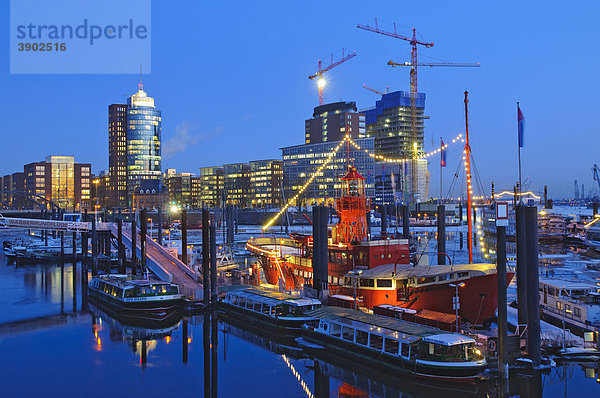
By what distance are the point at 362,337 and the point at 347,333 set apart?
1.11 metres

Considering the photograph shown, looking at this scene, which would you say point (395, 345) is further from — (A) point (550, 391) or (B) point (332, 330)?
(A) point (550, 391)

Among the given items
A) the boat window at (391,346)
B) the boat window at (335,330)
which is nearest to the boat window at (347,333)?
the boat window at (335,330)

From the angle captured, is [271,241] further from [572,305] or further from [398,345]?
[398,345]

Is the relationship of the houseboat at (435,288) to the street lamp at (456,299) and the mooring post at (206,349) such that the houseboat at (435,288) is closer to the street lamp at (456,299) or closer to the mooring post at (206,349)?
the street lamp at (456,299)

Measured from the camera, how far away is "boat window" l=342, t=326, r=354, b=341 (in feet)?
112

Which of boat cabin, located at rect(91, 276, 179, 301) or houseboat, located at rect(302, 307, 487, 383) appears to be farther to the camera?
boat cabin, located at rect(91, 276, 179, 301)

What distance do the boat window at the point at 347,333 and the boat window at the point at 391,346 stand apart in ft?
9.66

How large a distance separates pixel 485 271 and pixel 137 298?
3026 cm

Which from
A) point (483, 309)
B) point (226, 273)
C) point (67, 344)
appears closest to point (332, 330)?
point (483, 309)

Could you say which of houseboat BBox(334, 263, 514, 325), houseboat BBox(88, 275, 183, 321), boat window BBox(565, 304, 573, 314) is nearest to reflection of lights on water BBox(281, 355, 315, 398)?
houseboat BBox(334, 263, 514, 325)

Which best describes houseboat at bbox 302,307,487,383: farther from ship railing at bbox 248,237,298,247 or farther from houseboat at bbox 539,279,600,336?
ship railing at bbox 248,237,298,247

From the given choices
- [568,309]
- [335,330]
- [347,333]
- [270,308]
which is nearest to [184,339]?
[270,308]

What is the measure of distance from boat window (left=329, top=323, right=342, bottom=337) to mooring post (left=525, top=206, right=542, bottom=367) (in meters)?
11.6

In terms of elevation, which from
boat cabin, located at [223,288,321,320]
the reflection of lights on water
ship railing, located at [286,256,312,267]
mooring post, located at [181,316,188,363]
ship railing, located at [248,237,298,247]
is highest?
ship railing, located at [248,237,298,247]
